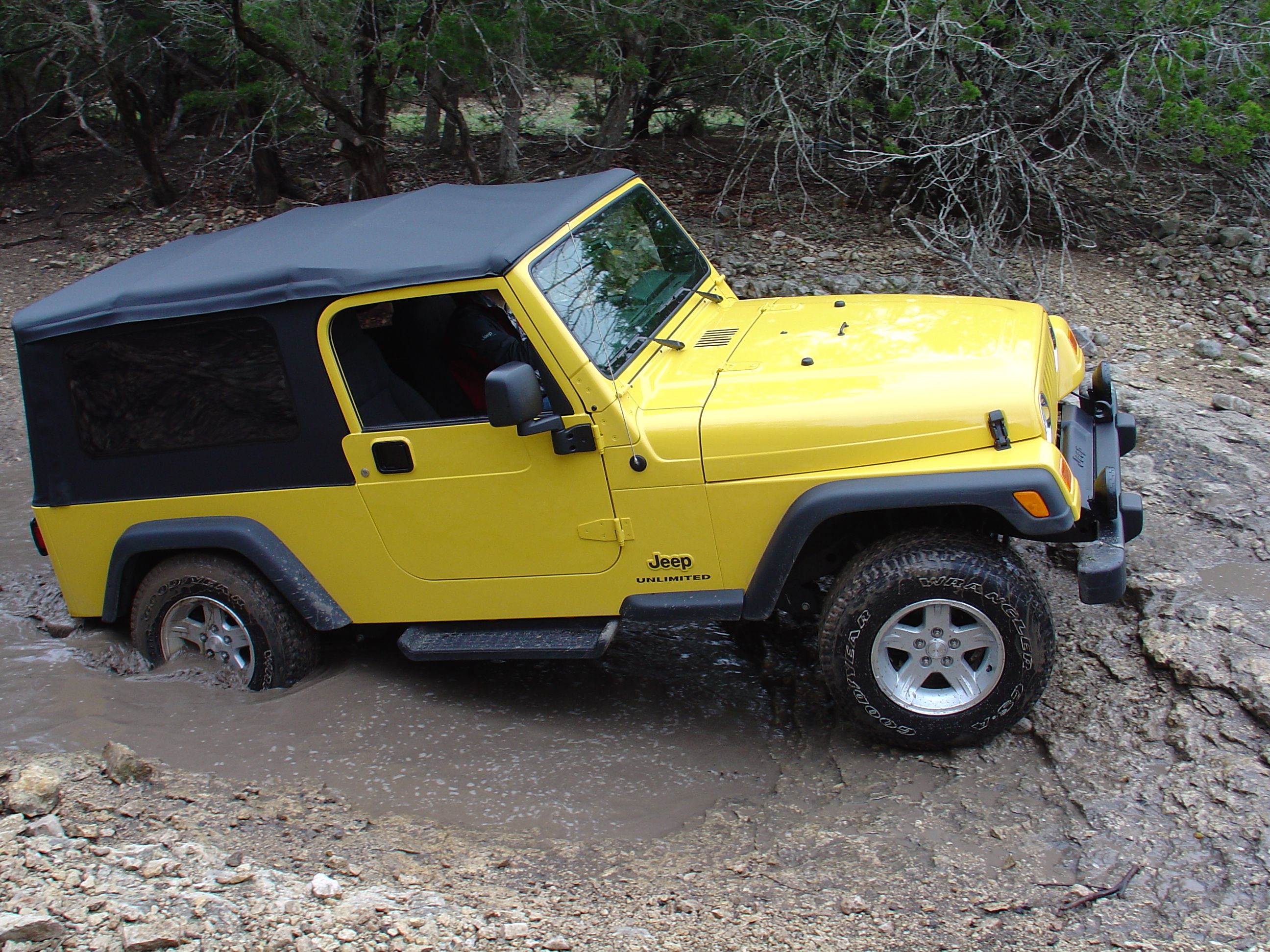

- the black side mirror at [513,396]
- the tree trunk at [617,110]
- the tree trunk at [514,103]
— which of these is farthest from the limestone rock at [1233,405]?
the tree trunk at [514,103]

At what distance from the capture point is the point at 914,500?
10.4 feet

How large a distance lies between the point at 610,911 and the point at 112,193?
10131 millimetres

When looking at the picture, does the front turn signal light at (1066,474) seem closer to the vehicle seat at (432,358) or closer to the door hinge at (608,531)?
the door hinge at (608,531)

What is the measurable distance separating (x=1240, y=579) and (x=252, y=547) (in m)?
3.72

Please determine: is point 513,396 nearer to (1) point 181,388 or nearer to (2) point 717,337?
(2) point 717,337

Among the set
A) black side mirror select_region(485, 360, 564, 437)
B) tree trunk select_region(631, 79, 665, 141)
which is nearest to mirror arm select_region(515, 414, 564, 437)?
black side mirror select_region(485, 360, 564, 437)

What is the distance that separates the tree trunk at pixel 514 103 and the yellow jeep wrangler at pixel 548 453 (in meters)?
3.93

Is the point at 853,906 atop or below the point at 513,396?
below

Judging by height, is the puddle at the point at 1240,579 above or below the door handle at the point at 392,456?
below

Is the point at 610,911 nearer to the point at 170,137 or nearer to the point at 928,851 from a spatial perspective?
the point at 928,851

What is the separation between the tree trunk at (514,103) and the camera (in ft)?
25.5

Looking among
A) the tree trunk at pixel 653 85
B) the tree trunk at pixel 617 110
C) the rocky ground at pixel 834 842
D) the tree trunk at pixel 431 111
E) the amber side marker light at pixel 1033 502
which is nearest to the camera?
the rocky ground at pixel 834 842

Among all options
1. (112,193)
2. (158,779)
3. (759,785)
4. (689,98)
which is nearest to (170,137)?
(112,193)

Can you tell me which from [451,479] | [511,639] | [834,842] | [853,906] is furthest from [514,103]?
[853,906]
